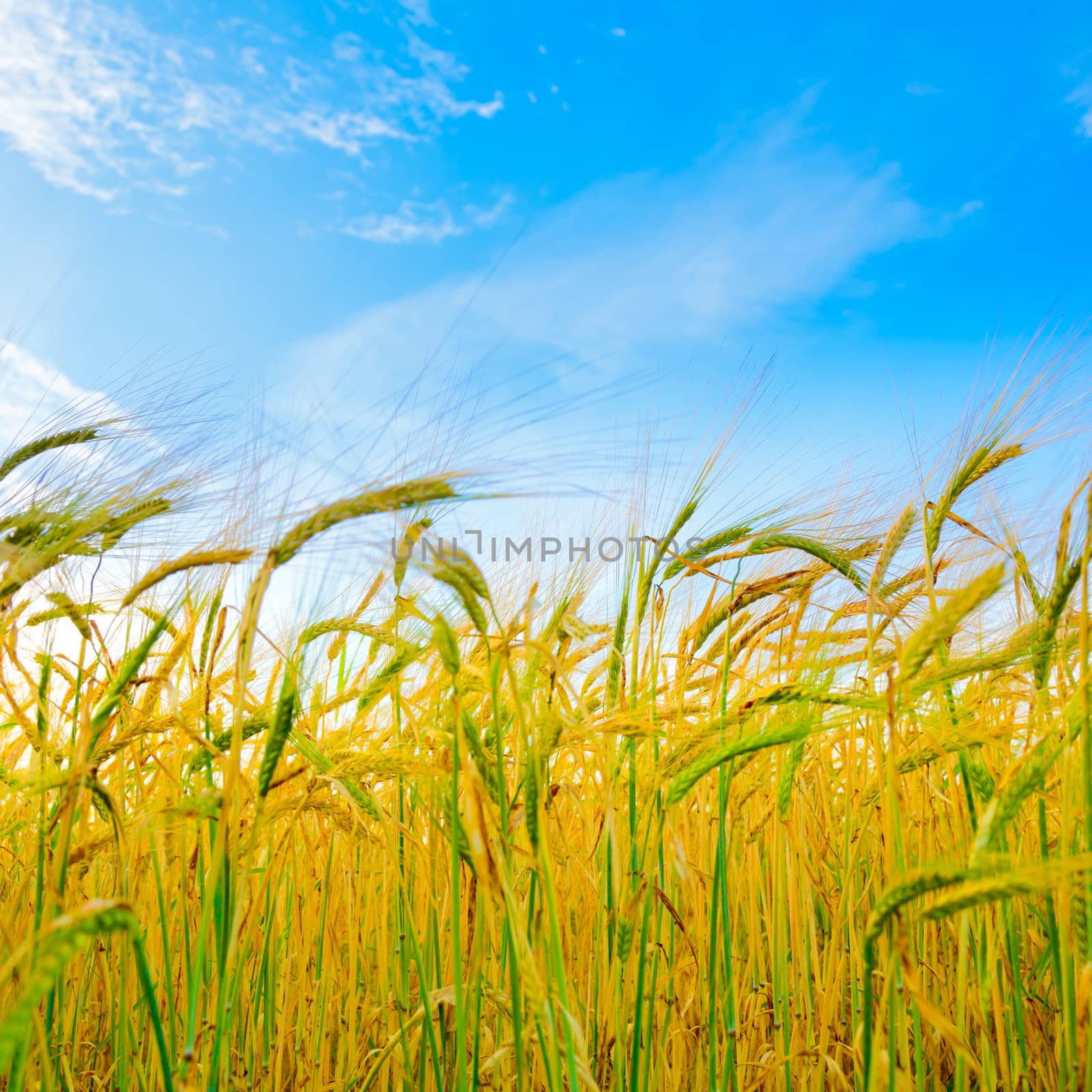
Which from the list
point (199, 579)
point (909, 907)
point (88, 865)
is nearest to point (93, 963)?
point (88, 865)

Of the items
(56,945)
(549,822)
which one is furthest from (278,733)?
(549,822)

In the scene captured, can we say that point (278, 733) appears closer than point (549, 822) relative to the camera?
Yes

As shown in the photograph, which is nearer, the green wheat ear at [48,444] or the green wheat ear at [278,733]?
the green wheat ear at [278,733]

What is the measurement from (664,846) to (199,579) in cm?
98

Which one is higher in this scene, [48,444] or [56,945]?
[48,444]

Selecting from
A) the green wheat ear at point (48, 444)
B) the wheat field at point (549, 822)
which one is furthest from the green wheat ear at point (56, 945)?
the green wheat ear at point (48, 444)

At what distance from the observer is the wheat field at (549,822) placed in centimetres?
94

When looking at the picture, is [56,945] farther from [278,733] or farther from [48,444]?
[48,444]

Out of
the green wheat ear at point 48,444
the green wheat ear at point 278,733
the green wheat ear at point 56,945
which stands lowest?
the green wheat ear at point 56,945

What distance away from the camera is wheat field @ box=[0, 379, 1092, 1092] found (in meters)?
0.94

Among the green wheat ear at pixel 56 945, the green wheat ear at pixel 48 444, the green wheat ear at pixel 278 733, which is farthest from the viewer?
the green wheat ear at pixel 48 444

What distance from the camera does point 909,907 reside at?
1.43m

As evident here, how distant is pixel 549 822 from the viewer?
64.0 inches

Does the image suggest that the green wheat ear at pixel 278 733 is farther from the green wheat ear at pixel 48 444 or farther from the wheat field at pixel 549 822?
the green wheat ear at pixel 48 444
